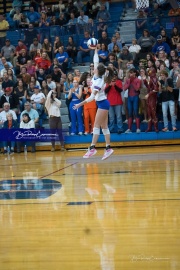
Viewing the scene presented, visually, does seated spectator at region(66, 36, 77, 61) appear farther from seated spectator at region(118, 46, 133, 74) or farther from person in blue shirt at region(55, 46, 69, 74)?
seated spectator at region(118, 46, 133, 74)

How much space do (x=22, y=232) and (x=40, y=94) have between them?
565 inches

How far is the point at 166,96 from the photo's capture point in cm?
1939

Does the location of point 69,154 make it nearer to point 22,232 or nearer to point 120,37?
point 120,37

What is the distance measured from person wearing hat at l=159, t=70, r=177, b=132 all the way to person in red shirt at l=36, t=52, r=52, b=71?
511 cm

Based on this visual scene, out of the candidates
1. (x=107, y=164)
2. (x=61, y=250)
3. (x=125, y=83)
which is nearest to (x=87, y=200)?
(x=61, y=250)

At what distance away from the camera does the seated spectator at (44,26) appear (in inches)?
933

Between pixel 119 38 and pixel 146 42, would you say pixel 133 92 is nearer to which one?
pixel 146 42

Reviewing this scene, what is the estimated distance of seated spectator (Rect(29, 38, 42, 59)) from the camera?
76.6 feet

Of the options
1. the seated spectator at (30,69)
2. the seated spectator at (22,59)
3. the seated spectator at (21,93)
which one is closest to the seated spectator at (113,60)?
the seated spectator at (30,69)

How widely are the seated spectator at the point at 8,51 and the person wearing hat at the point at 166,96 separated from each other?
22.9ft

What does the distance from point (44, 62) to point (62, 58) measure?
0.74 metres

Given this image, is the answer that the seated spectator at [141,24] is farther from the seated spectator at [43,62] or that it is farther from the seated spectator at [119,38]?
the seated spectator at [43,62]

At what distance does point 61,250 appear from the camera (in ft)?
19.6
